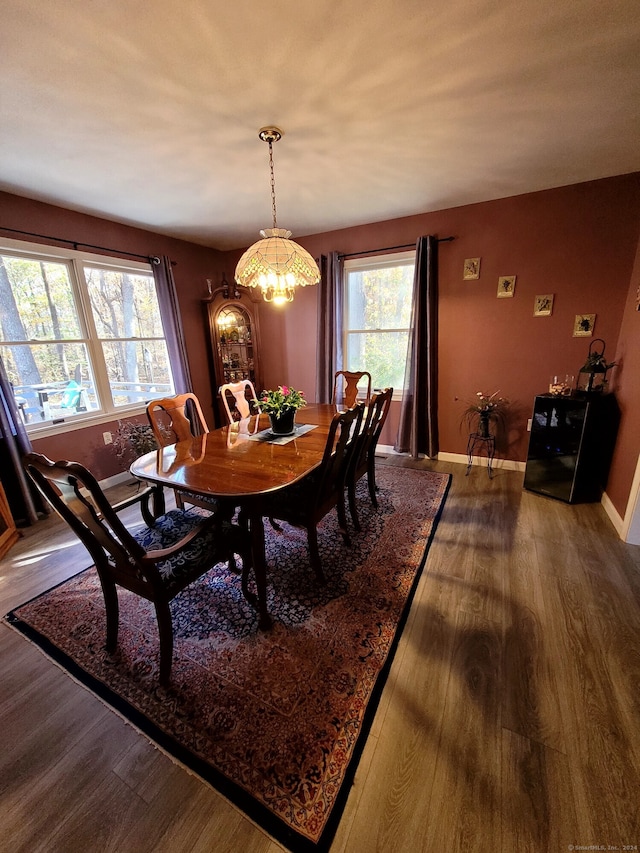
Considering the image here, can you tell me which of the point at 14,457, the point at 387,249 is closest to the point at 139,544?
the point at 14,457

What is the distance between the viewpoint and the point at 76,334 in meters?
3.05

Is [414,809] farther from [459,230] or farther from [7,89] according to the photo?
[459,230]

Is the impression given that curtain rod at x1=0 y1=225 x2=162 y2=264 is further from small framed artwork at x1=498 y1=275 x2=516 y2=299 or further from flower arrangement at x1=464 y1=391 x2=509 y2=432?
flower arrangement at x1=464 y1=391 x2=509 y2=432

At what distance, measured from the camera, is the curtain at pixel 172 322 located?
3545 mm

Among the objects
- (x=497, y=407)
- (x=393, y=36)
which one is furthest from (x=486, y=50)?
(x=497, y=407)

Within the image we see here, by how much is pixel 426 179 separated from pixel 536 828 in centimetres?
348

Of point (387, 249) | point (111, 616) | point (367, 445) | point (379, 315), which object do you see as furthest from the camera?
point (379, 315)

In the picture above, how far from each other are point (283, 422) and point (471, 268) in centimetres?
246

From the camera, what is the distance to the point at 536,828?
0.93 meters

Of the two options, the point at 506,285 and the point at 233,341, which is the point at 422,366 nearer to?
the point at 506,285

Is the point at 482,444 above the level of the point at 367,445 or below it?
below

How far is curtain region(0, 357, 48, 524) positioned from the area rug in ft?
3.60

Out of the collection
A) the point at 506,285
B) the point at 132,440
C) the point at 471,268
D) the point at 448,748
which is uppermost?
the point at 471,268

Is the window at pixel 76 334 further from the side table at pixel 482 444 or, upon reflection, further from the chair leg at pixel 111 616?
the side table at pixel 482 444
